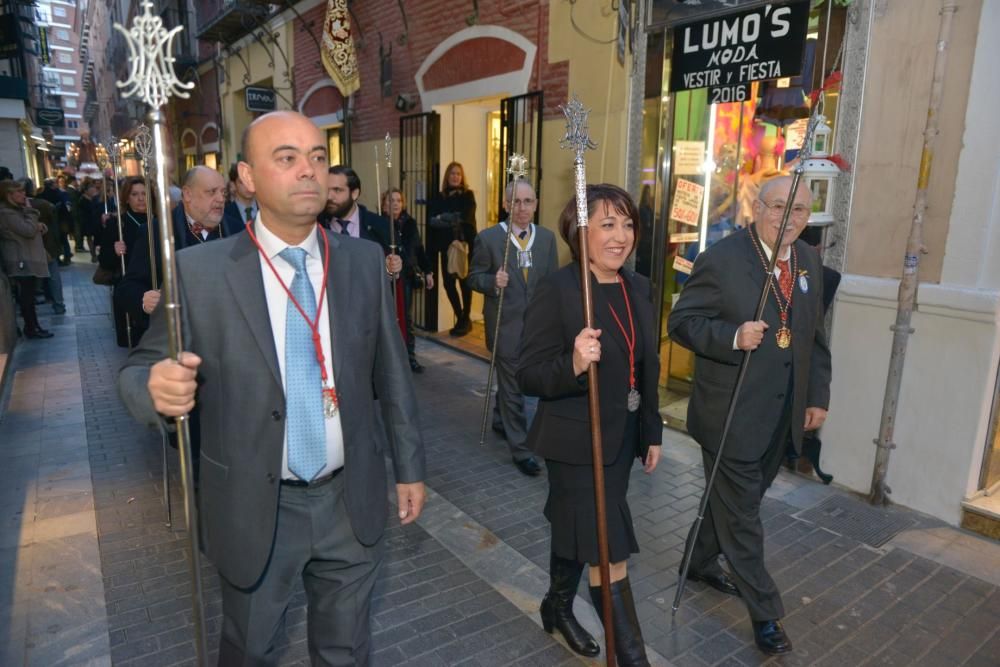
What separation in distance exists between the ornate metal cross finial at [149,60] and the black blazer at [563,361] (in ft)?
5.18

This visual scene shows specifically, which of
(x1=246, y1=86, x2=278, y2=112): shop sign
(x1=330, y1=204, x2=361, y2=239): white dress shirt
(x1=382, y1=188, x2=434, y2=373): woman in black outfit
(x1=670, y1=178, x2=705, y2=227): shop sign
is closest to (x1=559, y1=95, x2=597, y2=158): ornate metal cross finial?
(x1=330, y1=204, x2=361, y2=239): white dress shirt

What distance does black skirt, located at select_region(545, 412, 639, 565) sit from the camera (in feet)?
9.02

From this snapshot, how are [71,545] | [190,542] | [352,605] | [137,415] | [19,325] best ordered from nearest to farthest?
[190,542] → [137,415] → [352,605] → [71,545] → [19,325]

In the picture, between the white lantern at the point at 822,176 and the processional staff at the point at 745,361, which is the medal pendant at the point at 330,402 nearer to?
the processional staff at the point at 745,361

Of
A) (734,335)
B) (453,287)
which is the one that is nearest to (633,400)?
A: (734,335)

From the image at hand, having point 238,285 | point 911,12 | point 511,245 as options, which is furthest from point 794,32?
point 238,285

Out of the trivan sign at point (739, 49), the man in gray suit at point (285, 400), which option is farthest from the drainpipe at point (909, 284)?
the man in gray suit at point (285, 400)

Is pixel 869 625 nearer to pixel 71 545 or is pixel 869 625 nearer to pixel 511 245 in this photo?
pixel 511 245

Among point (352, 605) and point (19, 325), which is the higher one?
point (352, 605)

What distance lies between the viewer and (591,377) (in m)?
2.36

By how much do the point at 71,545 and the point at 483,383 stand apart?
4345mm

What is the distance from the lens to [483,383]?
25.1ft

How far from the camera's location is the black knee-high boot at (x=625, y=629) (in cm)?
272

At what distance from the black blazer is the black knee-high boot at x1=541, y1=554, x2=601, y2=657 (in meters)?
0.61
